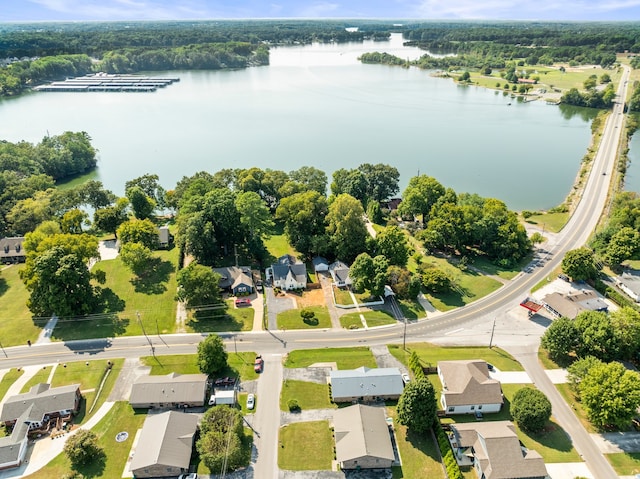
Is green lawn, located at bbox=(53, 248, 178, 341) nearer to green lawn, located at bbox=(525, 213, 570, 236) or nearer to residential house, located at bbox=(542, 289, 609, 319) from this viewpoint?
residential house, located at bbox=(542, 289, 609, 319)

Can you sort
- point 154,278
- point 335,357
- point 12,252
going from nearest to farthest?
point 335,357
point 154,278
point 12,252

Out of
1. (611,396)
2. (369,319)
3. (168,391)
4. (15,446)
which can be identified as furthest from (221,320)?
(611,396)

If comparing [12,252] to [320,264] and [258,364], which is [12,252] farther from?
[320,264]

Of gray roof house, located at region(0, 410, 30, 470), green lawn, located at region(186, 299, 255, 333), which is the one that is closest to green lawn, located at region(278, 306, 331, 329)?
green lawn, located at region(186, 299, 255, 333)

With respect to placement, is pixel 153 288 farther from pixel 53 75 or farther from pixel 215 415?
pixel 53 75

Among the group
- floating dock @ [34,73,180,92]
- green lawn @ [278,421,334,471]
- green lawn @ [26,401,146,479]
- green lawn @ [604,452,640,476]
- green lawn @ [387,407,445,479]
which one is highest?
floating dock @ [34,73,180,92]

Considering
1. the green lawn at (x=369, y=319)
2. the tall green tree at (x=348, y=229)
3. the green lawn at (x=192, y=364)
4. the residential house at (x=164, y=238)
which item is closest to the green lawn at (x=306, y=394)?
the green lawn at (x=192, y=364)

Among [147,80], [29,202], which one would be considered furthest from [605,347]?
[147,80]
